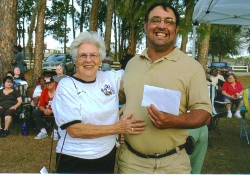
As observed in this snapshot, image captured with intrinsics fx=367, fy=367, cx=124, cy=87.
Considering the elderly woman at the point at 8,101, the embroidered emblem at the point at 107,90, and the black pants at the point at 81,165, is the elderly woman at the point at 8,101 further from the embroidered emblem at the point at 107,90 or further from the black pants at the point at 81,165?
the embroidered emblem at the point at 107,90

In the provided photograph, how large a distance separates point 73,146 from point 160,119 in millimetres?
661

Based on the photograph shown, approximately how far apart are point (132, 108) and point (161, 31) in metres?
0.53

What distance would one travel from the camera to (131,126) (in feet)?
7.46

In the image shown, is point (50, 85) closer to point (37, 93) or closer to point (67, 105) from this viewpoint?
point (37, 93)

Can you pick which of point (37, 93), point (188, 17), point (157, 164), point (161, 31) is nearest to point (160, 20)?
point (161, 31)

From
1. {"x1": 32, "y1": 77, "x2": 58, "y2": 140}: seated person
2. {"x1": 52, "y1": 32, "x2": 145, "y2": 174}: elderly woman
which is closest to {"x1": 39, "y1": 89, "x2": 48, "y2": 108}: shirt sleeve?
{"x1": 32, "y1": 77, "x2": 58, "y2": 140}: seated person

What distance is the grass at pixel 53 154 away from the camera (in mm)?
5609

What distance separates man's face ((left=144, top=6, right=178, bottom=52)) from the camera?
2.36 metres

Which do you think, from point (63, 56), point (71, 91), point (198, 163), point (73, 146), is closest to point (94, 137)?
point (73, 146)

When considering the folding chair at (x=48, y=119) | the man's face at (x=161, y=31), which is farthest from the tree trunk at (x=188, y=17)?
the man's face at (x=161, y=31)

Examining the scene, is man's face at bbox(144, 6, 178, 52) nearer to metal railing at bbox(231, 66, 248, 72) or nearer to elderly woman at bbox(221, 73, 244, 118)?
elderly woman at bbox(221, 73, 244, 118)

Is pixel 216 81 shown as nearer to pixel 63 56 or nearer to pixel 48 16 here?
pixel 63 56

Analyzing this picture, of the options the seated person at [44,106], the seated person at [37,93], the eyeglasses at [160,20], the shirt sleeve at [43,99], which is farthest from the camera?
the seated person at [37,93]

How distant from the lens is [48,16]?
1592 inches
